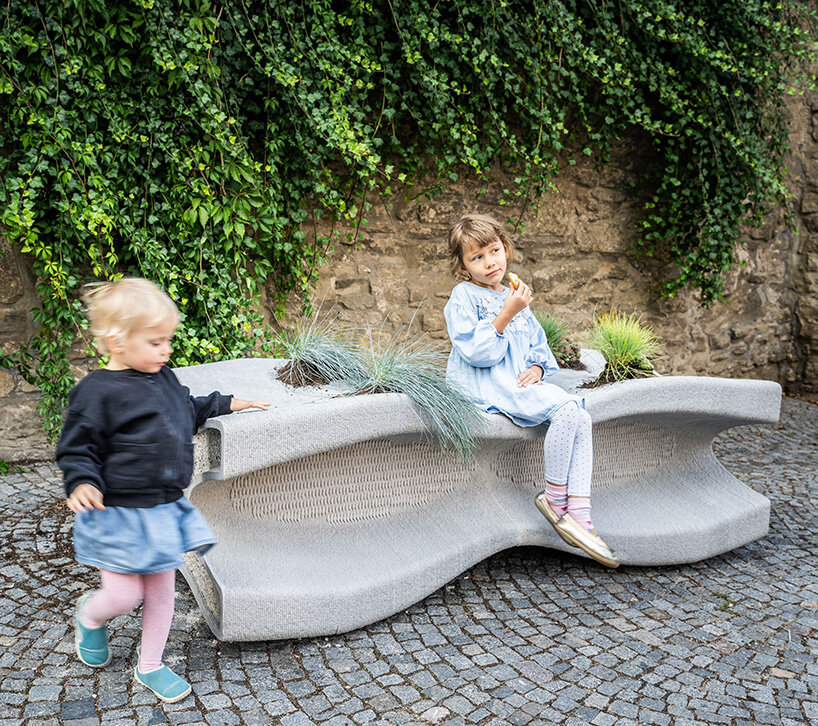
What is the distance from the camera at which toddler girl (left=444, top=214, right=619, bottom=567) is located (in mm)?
2844

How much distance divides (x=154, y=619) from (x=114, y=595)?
14cm

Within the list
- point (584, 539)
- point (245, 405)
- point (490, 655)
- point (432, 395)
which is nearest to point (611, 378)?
point (584, 539)

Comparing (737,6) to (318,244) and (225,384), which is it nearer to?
(318,244)

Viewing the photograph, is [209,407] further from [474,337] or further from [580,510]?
[580,510]

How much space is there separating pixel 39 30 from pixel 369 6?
1.66 meters

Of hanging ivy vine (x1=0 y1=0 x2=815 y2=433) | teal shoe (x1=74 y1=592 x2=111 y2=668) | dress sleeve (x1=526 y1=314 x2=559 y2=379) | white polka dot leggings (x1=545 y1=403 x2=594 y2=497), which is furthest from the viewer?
hanging ivy vine (x1=0 y1=0 x2=815 y2=433)

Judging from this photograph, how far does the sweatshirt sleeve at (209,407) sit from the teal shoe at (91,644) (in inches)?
22.3

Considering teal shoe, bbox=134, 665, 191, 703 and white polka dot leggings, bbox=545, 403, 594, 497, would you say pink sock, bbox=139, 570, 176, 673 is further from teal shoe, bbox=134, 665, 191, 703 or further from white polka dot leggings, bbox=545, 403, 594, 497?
white polka dot leggings, bbox=545, 403, 594, 497

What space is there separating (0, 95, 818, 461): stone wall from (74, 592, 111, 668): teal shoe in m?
2.21

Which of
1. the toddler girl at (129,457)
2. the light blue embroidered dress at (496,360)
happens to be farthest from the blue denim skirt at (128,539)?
the light blue embroidered dress at (496,360)

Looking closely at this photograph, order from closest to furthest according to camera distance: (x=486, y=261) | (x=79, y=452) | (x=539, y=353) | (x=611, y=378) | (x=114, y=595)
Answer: (x=79, y=452)
(x=114, y=595)
(x=486, y=261)
(x=539, y=353)
(x=611, y=378)

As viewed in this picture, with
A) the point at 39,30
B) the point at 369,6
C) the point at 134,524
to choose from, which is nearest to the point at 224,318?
the point at 39,30

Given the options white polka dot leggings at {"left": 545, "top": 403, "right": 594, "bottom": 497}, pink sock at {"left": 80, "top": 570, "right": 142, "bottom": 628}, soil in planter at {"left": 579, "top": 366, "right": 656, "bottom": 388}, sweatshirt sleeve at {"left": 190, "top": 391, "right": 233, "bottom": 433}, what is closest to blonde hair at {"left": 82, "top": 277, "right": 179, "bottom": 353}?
sweatshirt sleeve at {"left": 190, "top": 391, "right": 233, "bottom": 433}

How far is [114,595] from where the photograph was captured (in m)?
2.03
